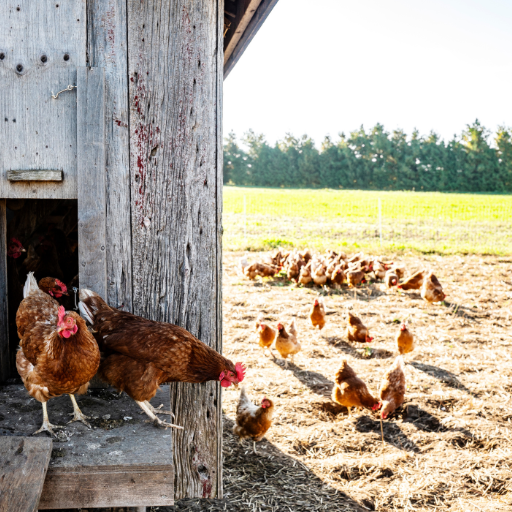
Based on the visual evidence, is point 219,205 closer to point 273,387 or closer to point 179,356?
point 179,356

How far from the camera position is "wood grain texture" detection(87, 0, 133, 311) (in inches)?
95.8

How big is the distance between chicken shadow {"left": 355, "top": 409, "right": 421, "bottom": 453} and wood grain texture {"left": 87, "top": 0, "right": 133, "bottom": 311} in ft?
8.61

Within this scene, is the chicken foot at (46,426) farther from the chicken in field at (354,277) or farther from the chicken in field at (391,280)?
the chicken in field at (391,280)

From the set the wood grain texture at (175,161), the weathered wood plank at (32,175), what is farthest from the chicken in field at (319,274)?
the weathered wood plank at (32,175)

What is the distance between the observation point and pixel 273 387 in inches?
201

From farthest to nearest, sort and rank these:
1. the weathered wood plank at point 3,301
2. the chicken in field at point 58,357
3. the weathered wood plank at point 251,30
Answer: the weathered wood plank at point 251,30 → the weathered wood plank at point 3,301 → the chicken in field at point 58,357

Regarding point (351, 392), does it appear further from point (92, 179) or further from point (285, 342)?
point (92, 179)

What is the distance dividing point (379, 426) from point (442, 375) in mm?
1488

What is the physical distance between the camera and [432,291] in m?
7.94

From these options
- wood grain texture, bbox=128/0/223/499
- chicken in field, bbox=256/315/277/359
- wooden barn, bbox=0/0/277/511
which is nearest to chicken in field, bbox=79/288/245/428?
wooden barn, bbox=0/0/277/511

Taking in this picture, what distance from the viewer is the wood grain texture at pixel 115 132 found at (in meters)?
2.43

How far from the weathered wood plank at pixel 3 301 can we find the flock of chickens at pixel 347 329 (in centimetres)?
184

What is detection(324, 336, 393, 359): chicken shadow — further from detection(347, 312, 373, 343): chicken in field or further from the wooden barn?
the wooden barn

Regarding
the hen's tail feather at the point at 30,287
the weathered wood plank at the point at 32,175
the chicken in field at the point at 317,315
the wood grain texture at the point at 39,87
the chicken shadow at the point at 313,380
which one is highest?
the wood grain texture at the point at 39,87
